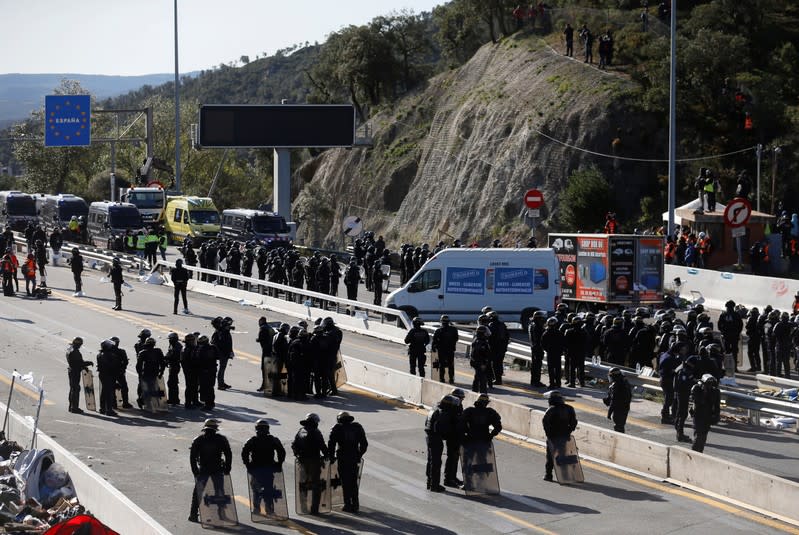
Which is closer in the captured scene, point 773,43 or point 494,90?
point 773,43

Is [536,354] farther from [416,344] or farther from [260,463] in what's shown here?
[260,463]

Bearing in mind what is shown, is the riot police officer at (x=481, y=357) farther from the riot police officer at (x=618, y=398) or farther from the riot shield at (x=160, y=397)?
the riot shield at (x=160, y=397)

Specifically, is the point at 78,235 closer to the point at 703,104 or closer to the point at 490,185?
the point at 490,185

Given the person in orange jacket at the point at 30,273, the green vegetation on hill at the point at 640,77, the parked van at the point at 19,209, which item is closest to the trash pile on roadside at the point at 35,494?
the person in orange jacket at the point at 30,273

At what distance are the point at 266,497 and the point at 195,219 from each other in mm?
36002

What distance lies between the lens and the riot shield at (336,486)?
555 inches

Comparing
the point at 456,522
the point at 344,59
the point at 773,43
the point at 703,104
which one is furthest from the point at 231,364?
the point at 344,59

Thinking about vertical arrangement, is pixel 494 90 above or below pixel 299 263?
above

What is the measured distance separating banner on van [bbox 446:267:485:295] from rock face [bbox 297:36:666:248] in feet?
76.7

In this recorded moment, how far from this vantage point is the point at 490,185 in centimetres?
5922

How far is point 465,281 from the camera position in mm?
28312

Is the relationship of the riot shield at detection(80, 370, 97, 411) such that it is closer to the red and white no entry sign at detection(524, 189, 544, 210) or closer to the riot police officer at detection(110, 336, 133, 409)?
the riot police officer at detection(110, 336, 133, 409)

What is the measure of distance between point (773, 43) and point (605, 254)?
3236 cm

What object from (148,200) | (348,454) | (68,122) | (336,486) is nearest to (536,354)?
(336,486)
